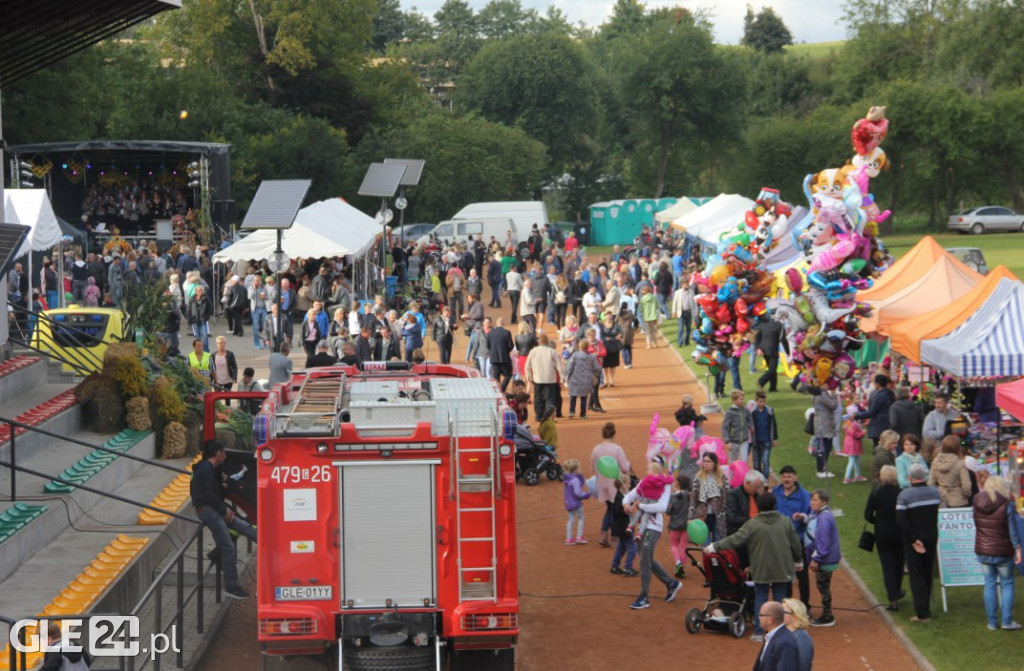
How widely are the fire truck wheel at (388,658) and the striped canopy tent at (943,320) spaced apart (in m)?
11.7

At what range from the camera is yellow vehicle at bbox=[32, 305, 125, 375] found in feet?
67.5

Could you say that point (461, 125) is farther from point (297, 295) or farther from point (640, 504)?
point (640, 504)

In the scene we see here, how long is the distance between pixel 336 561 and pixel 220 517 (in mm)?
3316

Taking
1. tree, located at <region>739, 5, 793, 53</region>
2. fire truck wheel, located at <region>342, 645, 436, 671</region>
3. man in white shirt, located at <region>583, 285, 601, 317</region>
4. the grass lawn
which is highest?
tree, located at <region>739, 5, 793, 53</region>

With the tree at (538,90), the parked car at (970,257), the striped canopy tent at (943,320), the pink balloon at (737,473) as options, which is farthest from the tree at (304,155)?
the pink balloon at (737,473)

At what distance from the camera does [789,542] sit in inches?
504

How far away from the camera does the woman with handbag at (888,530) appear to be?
13.8m

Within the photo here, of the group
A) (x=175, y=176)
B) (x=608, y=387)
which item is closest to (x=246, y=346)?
(x=608, y=387)

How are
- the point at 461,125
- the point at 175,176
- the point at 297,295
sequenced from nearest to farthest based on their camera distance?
Result: the point at 297,295 → the point at 175,176 → the point at 461,125

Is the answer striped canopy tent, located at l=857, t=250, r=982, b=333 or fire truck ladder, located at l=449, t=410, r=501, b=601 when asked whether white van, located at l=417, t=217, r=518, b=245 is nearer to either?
striped canopy tent, located at l=857, t=250, r=982, b=333

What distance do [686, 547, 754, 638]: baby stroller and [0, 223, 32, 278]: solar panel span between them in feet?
24.6

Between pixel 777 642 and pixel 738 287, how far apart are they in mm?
14574

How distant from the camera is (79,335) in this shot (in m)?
22.4

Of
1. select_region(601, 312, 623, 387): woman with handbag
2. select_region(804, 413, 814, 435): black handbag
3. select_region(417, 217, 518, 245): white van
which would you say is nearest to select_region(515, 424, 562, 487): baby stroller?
select_region(804, 413, 814, 435): black handbag
